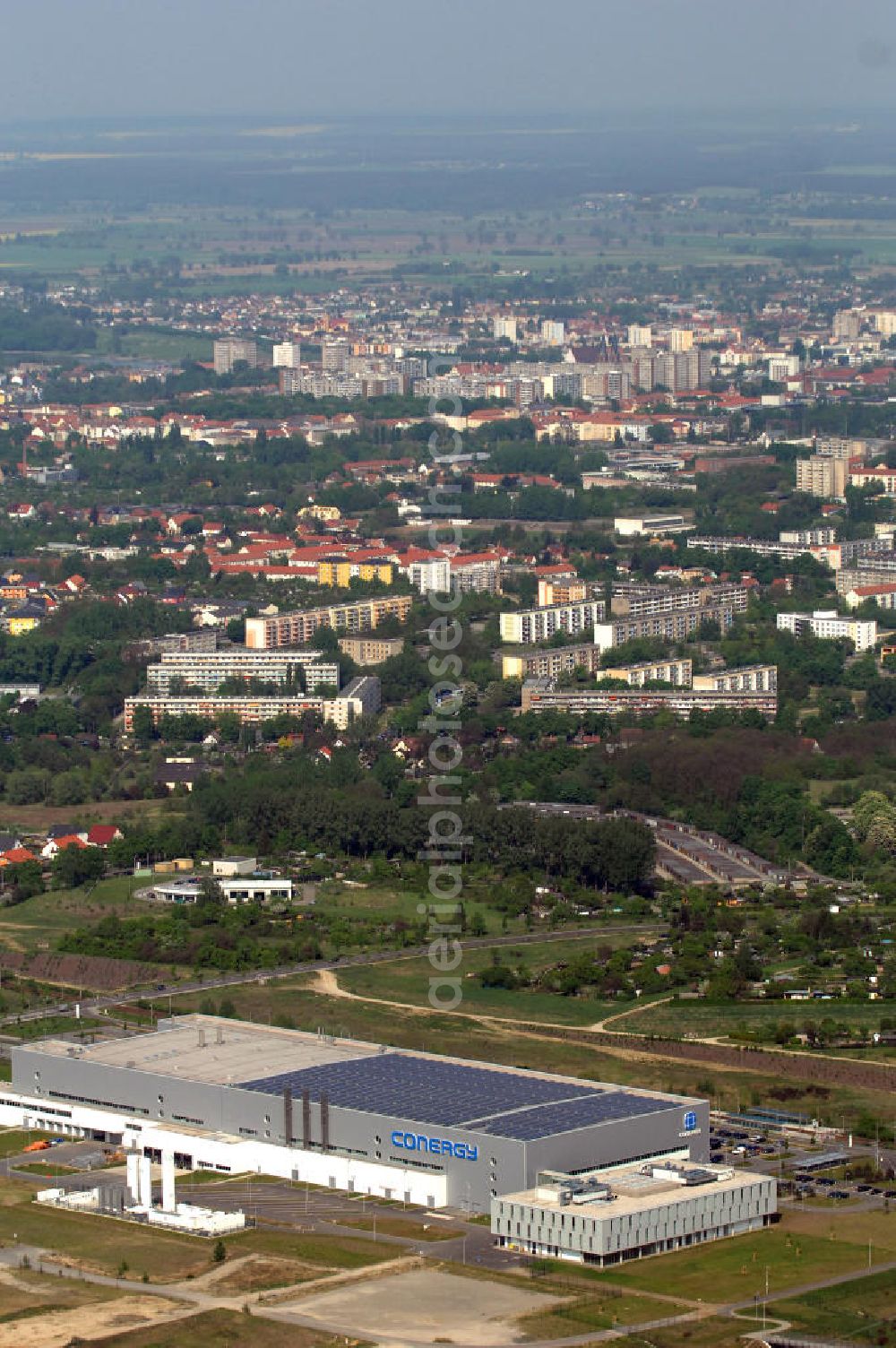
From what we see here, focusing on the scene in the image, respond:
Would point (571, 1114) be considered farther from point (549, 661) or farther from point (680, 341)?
point (680, 341)

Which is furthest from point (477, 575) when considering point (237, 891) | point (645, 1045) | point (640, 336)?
point (640, 336)

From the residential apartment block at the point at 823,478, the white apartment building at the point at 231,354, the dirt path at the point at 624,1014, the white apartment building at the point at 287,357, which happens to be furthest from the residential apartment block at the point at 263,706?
the white apartment building at the point at 231,354

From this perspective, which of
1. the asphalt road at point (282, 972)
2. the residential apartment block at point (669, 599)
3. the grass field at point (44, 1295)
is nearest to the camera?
the grass field at point (44, 1295)

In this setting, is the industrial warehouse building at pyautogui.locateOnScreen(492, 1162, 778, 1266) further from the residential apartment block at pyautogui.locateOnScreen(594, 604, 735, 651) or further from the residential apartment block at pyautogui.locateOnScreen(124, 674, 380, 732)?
the residential apartment block at pyautogui.locateOnScreen(594, 604, 735, 651)

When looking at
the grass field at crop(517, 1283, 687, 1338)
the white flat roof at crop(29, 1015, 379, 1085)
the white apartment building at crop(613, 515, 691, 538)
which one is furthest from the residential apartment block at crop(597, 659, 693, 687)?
the grass field at crop(517, 1283, 687, 1338)

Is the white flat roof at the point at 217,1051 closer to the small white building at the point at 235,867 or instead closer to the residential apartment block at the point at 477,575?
the small white building at the point at 235,867

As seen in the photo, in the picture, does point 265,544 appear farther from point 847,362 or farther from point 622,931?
point 847,362
